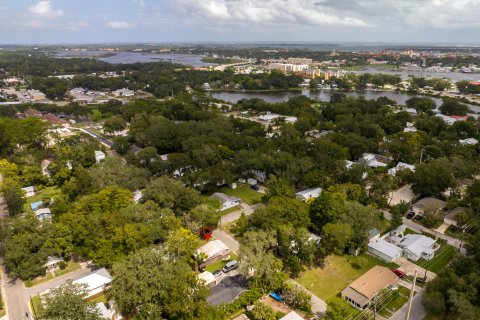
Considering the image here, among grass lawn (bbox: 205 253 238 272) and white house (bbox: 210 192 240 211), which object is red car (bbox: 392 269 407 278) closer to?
grass lawn (bbox: 205 253 238 272)

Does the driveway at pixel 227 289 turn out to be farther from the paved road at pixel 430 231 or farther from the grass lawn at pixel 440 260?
the paved road at pixel 430 231

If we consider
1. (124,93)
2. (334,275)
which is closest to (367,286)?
(334,275)

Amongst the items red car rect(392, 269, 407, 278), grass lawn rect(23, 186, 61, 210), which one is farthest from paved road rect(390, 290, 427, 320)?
grass lawn rect(23, 186, 61, 210)

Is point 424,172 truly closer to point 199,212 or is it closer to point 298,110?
point 199,212

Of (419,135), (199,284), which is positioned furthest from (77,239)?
(419,135)

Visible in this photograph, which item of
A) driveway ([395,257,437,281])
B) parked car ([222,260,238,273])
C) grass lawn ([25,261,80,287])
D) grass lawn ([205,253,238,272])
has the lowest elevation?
driveway ([395,257,437,281])

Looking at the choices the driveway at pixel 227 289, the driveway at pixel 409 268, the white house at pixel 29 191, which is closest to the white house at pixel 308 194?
the driveway at pixel 409 268
